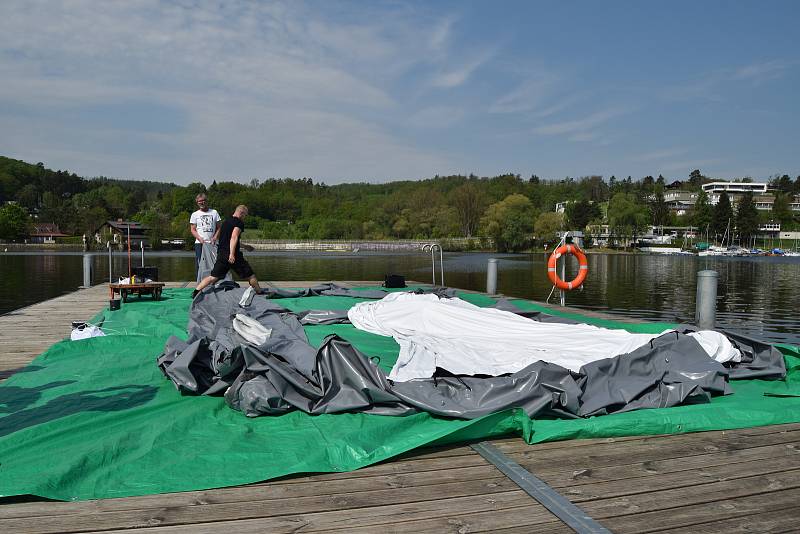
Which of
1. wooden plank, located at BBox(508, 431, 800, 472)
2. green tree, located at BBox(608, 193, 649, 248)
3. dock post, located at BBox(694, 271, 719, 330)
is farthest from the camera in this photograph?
green tree, located at BBox(608, 193, 649, 248)

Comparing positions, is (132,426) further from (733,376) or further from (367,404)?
(733,376)

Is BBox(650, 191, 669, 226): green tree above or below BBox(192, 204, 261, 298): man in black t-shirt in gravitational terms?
above

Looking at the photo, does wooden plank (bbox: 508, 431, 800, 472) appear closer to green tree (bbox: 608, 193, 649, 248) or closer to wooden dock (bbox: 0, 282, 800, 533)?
wooden dock (bbox: 0, 282, 800, 533)

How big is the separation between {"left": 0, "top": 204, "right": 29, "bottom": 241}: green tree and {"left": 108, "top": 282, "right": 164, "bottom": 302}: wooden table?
307 feet

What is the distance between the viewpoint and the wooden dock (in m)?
2.10

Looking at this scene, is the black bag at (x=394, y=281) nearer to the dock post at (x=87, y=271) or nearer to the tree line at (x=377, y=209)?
the dock post at (x=87, y=271)

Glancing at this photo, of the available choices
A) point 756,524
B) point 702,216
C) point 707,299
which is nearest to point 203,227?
point 707,299

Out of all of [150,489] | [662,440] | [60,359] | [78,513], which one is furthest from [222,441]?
[60,359]

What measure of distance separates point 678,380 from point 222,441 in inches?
115

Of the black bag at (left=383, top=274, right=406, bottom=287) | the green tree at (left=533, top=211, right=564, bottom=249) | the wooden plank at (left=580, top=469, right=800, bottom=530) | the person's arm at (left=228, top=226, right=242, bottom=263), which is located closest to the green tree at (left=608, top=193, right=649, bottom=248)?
the green tree at (left=533, top=211, right=564, bottom=249)

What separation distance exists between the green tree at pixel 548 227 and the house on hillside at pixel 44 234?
7859 centimetres

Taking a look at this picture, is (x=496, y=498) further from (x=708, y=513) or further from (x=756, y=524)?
(x=756, y=524)

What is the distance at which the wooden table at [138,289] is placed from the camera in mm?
8367

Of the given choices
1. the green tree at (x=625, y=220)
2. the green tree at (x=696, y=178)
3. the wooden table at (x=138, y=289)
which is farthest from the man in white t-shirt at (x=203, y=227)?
the green tree at (x=696, y=178)
